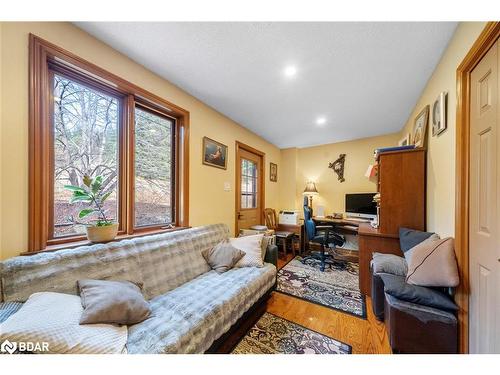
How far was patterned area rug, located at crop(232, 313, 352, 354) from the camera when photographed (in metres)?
1.40

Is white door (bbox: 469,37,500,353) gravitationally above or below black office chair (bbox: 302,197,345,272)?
above

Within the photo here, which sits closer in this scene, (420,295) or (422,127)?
(420,295)

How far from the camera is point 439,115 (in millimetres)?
1648

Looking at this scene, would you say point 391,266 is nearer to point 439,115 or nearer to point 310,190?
point 439,115

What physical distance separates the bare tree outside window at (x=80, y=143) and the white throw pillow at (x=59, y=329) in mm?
674

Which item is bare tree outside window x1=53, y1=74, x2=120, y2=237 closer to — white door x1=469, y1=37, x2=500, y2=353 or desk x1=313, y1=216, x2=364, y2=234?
white door x1=469, y1=37, x2=500, y2=353

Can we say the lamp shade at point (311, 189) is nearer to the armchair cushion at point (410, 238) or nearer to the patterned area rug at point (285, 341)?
the armchair cushion at point (410, 238)

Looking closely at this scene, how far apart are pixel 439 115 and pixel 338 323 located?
2110mm

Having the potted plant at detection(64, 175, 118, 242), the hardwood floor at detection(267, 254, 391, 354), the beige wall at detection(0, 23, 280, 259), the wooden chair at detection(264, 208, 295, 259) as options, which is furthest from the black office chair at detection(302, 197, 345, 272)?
the potted plant at detection(64, 175, 118, 242)

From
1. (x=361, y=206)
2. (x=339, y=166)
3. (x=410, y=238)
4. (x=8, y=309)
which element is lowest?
(x=8, y=309)

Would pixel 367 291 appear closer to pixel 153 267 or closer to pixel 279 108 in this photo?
pixel 153 267

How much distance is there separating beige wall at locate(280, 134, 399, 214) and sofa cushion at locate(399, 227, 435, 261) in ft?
6.71

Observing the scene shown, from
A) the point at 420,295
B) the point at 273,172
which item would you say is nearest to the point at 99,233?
the point at 420,295
